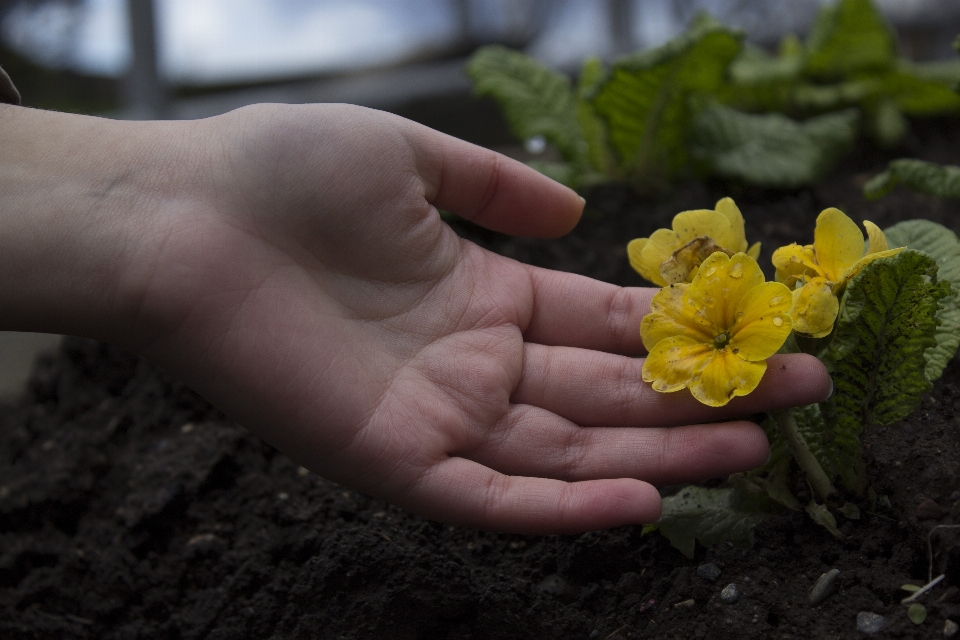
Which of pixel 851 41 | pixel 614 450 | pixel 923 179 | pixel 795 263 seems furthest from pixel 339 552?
pixel 851 41

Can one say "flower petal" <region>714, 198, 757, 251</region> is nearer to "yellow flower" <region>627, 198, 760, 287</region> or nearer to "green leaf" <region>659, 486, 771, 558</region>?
"yellow flower" <region>627, 198, 760, 287</region>

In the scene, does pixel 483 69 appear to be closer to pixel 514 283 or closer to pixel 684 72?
pixel 684 72

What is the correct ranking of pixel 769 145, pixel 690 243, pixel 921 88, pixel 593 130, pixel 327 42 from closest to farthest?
pixel 690 243
pixel 769 145
pixel 593 130
pixel 921 88
pixel 327 42

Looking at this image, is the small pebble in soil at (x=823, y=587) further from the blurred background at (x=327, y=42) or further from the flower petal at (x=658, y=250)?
the blurred background at (x=327, y=42)

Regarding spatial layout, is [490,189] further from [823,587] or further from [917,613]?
[917,613]

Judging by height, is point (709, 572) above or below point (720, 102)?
below

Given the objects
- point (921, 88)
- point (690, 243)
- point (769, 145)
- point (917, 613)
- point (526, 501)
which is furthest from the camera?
point (921, 88)
